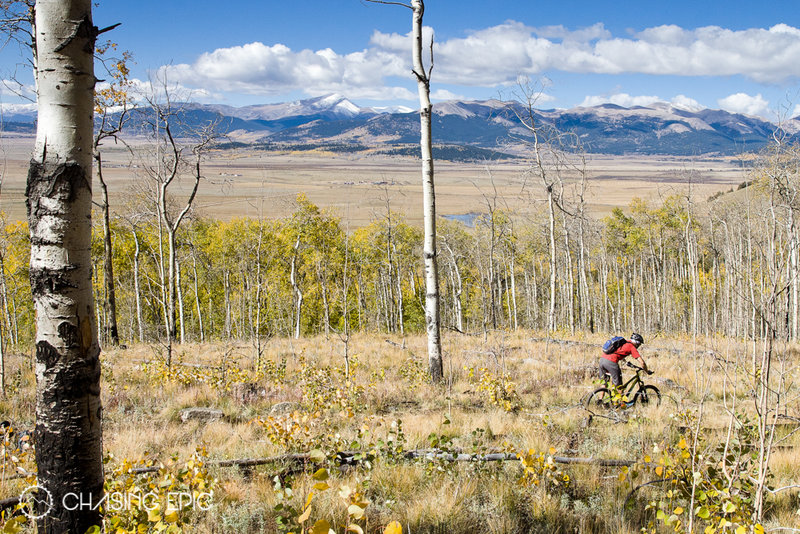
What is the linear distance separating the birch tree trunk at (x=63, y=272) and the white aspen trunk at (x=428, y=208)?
608cm

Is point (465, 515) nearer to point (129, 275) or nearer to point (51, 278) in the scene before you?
point (51, 278)

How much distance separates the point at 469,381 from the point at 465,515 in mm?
5500

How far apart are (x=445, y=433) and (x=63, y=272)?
454 cm

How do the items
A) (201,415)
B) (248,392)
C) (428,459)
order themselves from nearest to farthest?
(428,459), (201,415), (248,392)

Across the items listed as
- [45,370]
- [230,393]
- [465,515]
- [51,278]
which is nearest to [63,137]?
[51,278]

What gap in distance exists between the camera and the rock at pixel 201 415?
668 centimetres

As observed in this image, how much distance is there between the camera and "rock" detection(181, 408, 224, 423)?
668 centimetres

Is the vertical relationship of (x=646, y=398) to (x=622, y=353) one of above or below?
below

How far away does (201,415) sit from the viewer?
6.75 m

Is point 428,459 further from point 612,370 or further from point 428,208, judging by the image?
point 428,208

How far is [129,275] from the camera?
36.8 meters

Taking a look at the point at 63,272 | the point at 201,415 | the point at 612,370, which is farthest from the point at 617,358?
the point at 63,272

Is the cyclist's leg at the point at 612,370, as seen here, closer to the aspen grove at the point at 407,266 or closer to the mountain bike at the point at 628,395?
the mountain bike at the point at 628,395

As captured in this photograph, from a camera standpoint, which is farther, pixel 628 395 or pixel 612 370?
pixel 612 370
